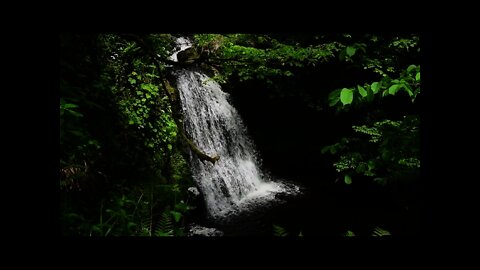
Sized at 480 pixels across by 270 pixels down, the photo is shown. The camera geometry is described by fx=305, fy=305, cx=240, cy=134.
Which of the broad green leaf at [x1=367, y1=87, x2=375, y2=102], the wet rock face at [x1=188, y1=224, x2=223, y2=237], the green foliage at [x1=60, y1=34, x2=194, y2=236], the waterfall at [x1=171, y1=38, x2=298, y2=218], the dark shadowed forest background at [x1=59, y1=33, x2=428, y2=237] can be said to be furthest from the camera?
the waterfall at [x1=171, y1=38, x2=298, y2=218]

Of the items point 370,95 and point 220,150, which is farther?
point 220,150

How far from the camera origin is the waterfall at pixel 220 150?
375 inches

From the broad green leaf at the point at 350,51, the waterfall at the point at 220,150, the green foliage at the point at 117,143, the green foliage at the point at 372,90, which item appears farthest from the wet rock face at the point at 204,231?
the broad green leaf at the point at 350,51

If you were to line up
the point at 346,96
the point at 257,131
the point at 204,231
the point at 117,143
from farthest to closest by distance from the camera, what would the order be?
the point at 257,131
the point at 204,231
the point at 117,143
the point at 346,96

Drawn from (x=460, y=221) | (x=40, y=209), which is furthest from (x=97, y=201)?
(x=460, y=221)

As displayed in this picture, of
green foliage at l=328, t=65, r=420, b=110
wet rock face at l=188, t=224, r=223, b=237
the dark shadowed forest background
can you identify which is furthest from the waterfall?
green foliage at l=328, t=65, r=420, b=110

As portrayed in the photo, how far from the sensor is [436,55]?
1691mm

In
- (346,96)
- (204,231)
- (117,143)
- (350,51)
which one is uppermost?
(350,51)

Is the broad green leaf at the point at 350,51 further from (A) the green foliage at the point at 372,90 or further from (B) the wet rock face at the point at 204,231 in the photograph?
(B) the wet rock face at the point at 204,231

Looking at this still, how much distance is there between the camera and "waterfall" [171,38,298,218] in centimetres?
953

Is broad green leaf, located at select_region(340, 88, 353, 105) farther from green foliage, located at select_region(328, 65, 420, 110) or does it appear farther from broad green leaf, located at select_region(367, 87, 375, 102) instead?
broad green leaf, located at select_region(367, 87, 375, 102)

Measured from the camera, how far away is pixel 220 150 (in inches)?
416

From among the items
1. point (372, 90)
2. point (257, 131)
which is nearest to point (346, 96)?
point (372, 90)

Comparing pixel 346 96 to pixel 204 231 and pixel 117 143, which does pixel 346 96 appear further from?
pixel 204 231
